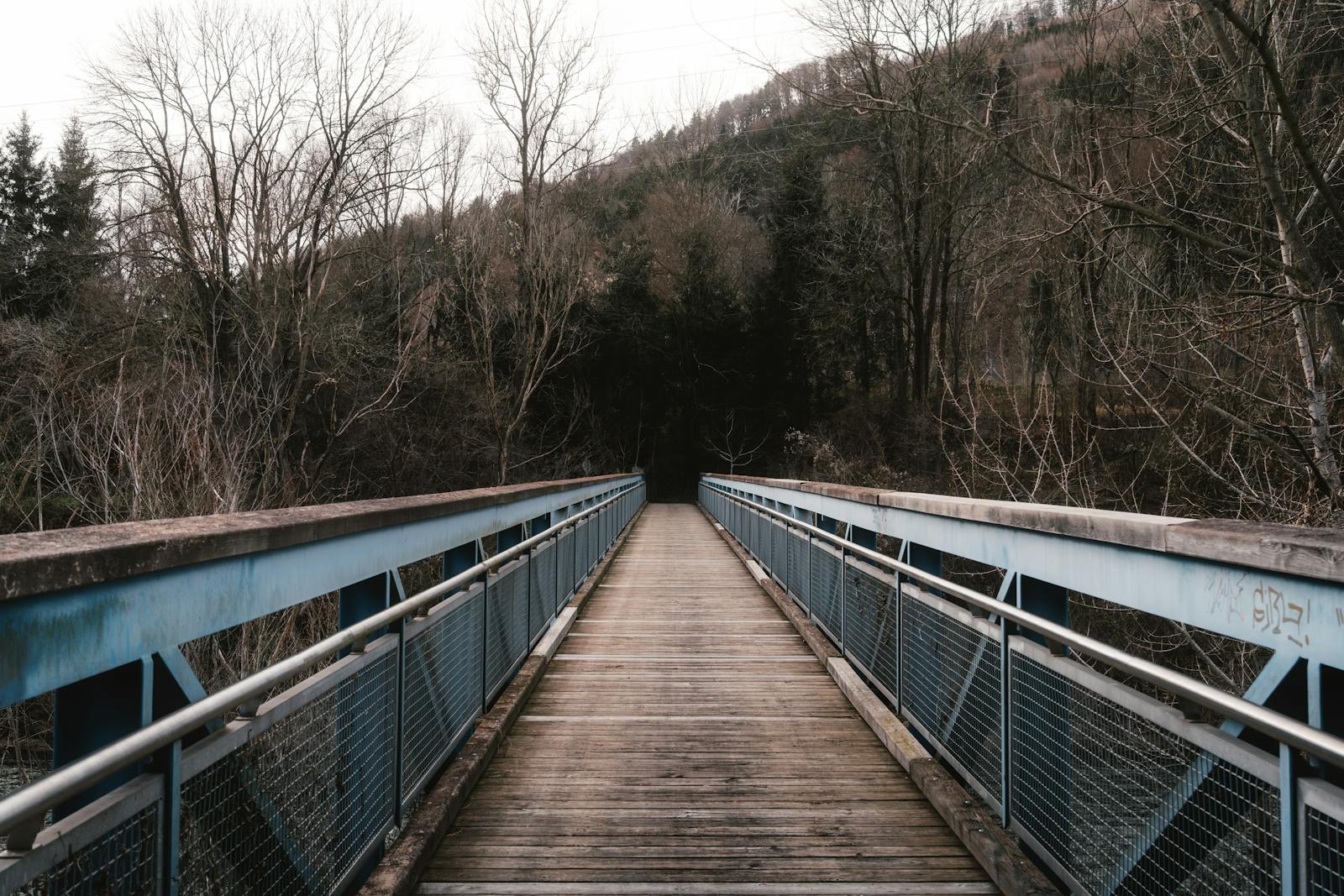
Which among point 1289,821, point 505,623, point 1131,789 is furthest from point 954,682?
point 505,623

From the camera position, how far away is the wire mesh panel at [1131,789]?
197 cm

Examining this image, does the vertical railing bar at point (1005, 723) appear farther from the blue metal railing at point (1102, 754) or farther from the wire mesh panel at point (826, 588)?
the wire mesh panel at point (826, 588)

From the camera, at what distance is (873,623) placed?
5156mm

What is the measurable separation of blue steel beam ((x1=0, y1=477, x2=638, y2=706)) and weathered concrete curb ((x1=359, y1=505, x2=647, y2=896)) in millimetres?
921

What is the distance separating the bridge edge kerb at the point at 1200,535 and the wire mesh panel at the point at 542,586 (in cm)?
306

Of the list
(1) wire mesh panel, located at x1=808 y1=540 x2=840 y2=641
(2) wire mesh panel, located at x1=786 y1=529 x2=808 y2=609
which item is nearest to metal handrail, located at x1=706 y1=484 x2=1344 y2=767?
(1) wire mesh panel, located at x1=808 y1=540 x2=840 y2=641

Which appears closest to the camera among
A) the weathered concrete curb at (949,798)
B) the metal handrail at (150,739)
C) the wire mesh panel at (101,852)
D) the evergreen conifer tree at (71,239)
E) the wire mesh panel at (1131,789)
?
the metal handrail at (150,739)

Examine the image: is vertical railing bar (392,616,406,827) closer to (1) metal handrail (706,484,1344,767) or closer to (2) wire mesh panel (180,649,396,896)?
(2) wire mesh panel (180,649,396,896)

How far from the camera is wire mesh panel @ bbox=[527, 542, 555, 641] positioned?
6090mm

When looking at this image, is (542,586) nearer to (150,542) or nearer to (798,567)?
(798,567)

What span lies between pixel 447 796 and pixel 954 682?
7.09 ft

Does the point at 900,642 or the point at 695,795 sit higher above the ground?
the point at 900,642

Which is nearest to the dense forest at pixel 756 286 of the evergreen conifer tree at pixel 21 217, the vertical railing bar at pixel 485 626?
the evergreen conifer tree at pixel 21 217

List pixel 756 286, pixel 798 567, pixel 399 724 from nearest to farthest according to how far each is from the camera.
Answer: pixel 399 724, pixel 798 567, pixel 756 286
